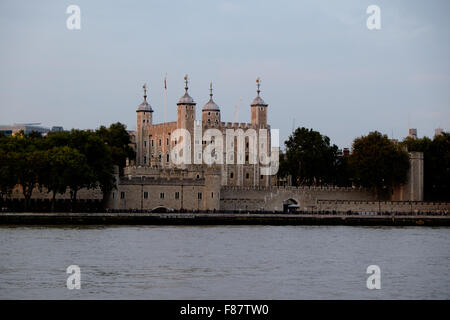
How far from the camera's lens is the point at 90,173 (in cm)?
7281

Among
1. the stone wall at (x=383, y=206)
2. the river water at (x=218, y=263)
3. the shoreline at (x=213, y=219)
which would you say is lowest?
the river water at (x=218, y=263)

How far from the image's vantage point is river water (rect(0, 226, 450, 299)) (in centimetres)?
3566

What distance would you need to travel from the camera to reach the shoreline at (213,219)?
6875 centimetres

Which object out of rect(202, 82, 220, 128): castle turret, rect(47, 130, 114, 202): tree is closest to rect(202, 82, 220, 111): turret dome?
rect(202, 82, 220, 128): castle turret

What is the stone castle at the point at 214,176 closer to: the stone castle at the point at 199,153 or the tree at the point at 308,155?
the stone castle at the point at 199,153

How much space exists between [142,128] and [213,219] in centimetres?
3226

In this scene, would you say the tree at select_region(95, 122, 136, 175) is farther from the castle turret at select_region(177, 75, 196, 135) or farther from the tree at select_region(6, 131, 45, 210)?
the tree at select_region(6, 131, 45, 210)

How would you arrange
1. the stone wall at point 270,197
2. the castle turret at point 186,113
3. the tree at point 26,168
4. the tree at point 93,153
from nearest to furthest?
the tree at point 26,168
the tree at point 93,153
the stone wall at point 270,197
the castle turret at point 186,113

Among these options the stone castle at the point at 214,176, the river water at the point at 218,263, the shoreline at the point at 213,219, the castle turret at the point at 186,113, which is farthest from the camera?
the castle turret at the point at 186,113

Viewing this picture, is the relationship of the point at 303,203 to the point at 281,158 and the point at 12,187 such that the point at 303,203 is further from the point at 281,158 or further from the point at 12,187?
the point at 12,187

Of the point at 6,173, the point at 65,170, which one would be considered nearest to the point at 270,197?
the point at 65,170

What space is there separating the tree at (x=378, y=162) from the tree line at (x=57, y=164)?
23.3 metres

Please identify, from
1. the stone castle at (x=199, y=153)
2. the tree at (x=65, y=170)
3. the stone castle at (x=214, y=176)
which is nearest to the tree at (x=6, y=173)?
the tree at (x=65, y=170)
